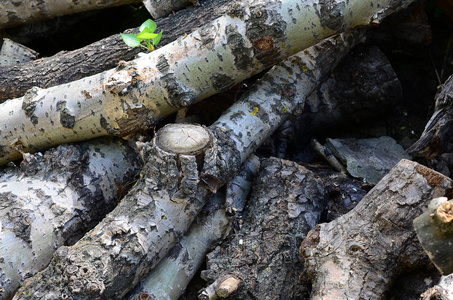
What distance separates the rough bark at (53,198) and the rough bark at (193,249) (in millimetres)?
442

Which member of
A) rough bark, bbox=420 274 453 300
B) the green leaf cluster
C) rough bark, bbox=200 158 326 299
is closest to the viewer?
rough bark, bbox=420 274 453 300

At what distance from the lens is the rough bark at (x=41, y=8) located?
313 centimetres

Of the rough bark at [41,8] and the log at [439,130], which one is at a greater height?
the rough bark at [41,8]

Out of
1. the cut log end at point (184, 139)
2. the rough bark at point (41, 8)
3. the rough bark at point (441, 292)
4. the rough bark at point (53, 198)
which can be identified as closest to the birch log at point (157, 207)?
the cut log end at point (184, 139)

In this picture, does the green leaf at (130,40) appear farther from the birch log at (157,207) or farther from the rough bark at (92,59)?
the birch log at (157,207)

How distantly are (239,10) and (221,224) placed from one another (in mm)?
1022

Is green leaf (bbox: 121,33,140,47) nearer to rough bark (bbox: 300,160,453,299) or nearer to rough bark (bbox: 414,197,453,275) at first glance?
rough bark (bbox: 300,160,453,299)

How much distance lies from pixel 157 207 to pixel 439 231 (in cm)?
115

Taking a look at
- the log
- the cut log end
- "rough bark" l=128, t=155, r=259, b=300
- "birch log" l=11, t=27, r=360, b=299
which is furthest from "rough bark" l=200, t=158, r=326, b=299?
the log

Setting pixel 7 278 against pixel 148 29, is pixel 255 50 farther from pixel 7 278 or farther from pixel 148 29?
pixel 7 278

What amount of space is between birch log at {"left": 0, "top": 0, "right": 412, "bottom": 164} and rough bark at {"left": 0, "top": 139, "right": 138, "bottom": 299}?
137mm

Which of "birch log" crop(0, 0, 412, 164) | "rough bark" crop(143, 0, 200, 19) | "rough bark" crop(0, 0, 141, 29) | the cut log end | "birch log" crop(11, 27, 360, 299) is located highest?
"rough bark" crop(0, 0, 141, 29)

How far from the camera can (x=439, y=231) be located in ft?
4.71

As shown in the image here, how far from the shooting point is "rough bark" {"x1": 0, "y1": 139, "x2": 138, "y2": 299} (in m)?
2.07
